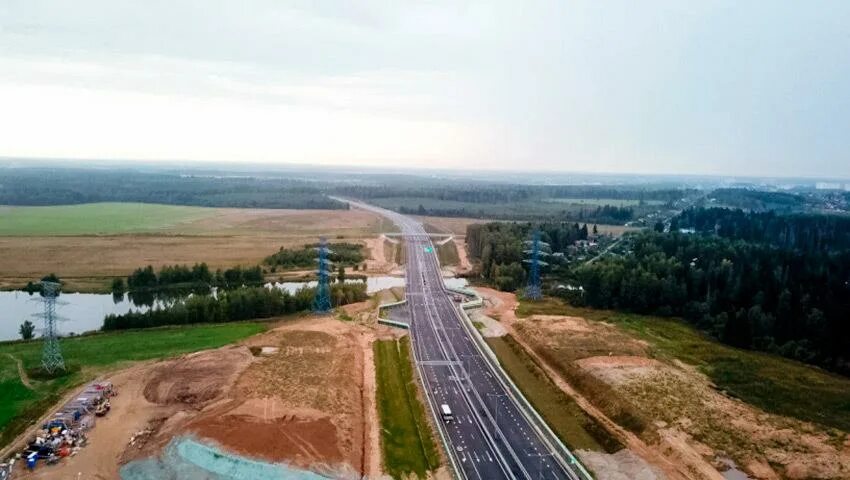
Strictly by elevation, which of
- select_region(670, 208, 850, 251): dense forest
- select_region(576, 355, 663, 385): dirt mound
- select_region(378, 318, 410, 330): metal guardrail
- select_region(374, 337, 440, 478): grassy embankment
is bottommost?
select_region(374, 337, 440, 478): grassy embankment

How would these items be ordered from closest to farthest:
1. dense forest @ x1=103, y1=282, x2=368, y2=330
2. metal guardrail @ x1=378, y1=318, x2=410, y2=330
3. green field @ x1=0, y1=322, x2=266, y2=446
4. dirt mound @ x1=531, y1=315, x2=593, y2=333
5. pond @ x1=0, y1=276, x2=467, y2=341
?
green field @ x1=0, y1=322, x2=266, y2=446, dirt mound @ x1=531, y1=315, x2=593, y2=333, dense forest @ x1=103, y1=282, x2=368, y2=330, metal guardrail @ x1=378, y1=318, x2=410, y2=330, pond @ x1=0, y1=276, x2=467, y2=341

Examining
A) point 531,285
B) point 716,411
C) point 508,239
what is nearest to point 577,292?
point 531,285

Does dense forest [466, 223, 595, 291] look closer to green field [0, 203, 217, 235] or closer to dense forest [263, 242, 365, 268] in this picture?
dense forest [263, 242, 365, 268]

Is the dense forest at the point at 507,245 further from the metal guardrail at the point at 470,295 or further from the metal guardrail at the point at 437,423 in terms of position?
the metal guardrail at the point at 437,423

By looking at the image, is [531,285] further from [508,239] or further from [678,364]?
[678,364]

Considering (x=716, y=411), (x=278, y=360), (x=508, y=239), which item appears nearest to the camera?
(x=716, y=411)

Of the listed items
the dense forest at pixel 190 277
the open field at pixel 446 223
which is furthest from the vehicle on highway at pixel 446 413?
the open field at pixel 446 223

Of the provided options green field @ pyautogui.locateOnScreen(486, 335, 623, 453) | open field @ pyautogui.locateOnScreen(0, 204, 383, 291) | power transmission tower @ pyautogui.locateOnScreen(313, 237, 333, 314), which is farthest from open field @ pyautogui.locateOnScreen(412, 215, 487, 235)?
green field @ pyautogui.locateOnScreen(486, 335, 623, 453)
